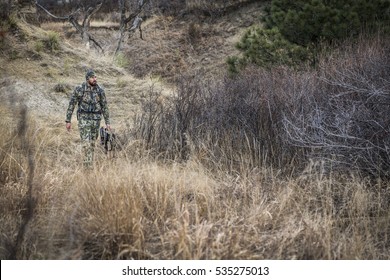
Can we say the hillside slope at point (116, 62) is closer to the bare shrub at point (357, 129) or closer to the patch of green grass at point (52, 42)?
the patch of green grass at point (52, 42)

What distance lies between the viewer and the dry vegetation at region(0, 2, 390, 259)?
381 centimetres

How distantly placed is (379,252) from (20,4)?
43.0 ft

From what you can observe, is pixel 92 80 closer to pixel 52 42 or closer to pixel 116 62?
pixel 52 42

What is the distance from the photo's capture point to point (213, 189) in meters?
5.05

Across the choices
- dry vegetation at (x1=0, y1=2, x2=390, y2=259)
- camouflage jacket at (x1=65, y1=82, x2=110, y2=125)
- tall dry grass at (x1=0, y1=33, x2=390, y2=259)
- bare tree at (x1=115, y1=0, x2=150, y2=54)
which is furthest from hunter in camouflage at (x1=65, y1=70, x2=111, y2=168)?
bare tree at (x1=115, y1=0, x2=150, y2=54)

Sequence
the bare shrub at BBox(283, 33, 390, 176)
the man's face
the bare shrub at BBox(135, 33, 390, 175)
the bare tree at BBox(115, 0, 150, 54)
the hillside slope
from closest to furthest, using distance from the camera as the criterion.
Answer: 1. the bare shrub at BBox(283, 33, 390, 176)
2. the bare shrub at BBox(135, 33, 390, 175)
3. the man's face
4. the hillside slope
5. the bare tree at BBox(115, 0, 150, 54)

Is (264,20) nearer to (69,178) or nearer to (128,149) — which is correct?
(128,149)

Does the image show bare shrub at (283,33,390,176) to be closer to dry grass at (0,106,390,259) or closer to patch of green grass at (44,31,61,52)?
dry grass at (0,106,390,259)

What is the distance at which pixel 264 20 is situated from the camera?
12.3 meters

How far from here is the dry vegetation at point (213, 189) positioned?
3.81 metres

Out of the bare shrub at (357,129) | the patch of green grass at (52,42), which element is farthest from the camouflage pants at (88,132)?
the patch of green grass at (52,42)

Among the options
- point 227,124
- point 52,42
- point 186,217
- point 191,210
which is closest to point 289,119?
point 227,124

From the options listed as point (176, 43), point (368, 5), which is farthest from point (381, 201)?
point (176, 43)
